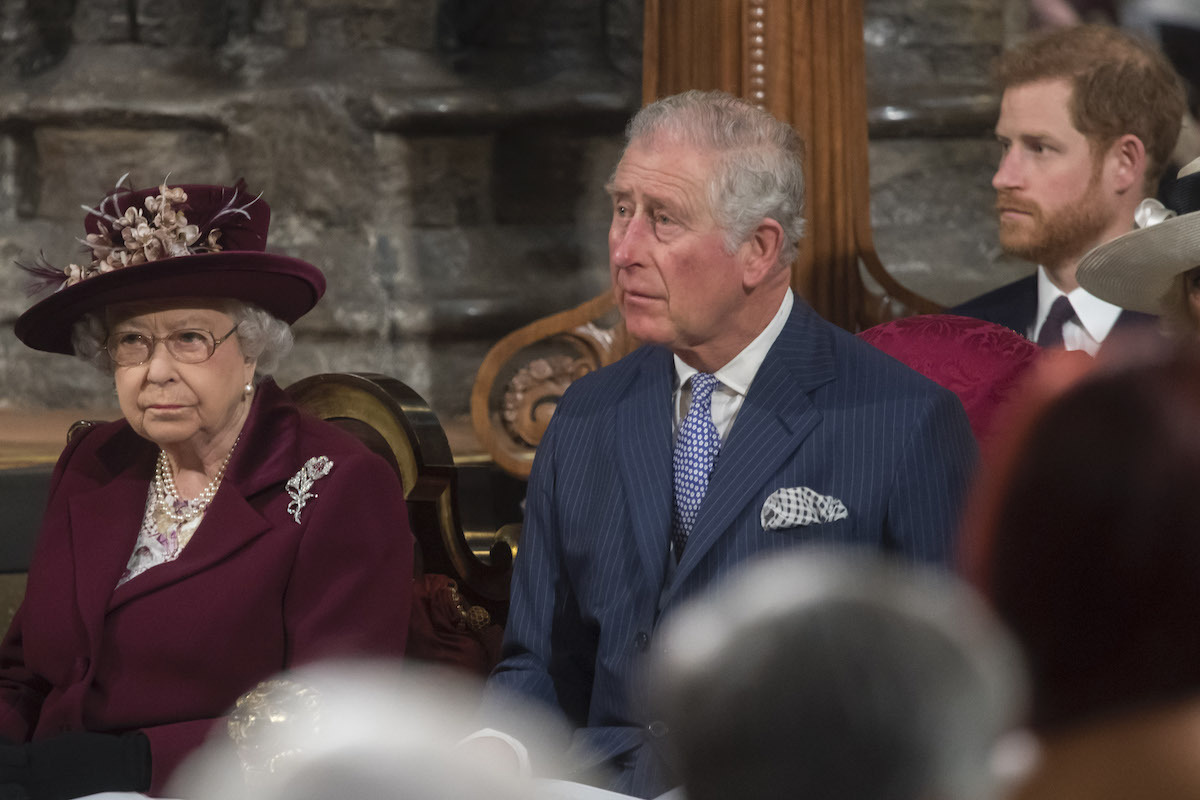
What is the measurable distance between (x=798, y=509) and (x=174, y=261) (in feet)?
2.88

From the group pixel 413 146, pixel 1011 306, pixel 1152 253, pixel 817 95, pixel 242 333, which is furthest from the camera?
pixel 413 146

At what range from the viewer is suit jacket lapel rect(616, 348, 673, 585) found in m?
1.62

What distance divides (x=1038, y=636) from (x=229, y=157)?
386 cm

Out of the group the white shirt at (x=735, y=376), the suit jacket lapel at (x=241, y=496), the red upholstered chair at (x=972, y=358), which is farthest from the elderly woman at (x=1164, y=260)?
the suit jacket lapel at (x=241, y=496)

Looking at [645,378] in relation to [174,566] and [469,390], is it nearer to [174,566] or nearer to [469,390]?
[174,566]

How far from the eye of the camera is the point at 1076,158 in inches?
93.7

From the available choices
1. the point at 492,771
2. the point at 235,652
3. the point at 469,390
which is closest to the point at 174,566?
the point at 235,652

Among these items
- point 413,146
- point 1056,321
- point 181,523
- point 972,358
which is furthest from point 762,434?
point 413,146

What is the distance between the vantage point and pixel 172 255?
1.86m

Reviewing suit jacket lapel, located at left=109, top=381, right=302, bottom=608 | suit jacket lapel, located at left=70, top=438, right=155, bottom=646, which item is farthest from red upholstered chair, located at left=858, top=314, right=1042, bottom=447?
suit jacket lapel, located at left=70, top=438, right=155, bottom=646

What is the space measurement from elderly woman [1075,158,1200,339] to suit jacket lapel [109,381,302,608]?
3.64 feet

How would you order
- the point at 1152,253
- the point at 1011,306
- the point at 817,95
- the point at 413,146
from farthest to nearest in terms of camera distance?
the point at 413,146 → the point at 817,95 → the point at 1011,306 → the point at 1152,253

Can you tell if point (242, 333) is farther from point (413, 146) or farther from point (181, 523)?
point (413, 146)

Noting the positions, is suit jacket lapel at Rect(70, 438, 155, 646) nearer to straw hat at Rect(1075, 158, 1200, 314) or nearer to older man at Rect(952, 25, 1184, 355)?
straw hat at Rect(1075, 158, 1200, 314)
